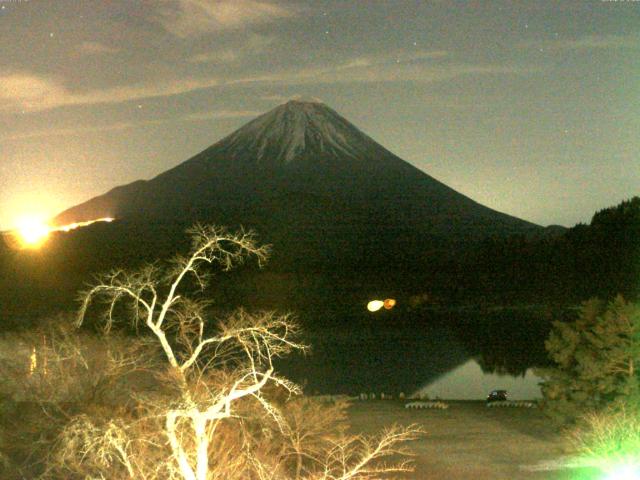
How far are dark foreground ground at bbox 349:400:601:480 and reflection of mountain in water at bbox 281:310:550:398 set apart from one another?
11.3m

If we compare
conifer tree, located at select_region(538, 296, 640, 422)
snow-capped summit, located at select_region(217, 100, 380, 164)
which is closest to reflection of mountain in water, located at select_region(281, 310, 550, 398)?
conifer tree, located at select_region(538, 296, 640, 422)

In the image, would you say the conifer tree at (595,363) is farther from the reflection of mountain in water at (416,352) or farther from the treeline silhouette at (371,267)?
the treeline silhouette at (371,267)

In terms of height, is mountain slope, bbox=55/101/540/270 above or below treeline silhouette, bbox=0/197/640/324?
above

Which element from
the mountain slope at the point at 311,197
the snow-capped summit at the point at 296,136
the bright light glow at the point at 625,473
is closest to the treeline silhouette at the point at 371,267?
the mountain slope at the point at 311,197

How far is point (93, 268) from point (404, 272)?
1397 inches

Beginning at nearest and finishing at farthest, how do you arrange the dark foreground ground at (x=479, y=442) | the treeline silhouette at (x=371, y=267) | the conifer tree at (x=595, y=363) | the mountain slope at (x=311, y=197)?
the dark foreground ground at (x=479, y=442), the conifer tree at (x=595, y=363), the treeline silhouette at (x=371, y=267), the mountain slope at (x=311, y=197)

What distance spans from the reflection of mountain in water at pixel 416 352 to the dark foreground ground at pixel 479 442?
37.0 ft

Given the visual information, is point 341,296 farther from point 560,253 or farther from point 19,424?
point 19,424


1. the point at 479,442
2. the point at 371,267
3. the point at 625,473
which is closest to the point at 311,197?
the point at 371,267

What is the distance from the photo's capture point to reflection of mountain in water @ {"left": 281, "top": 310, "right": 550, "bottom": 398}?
3697cm

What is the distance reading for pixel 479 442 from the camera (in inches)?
668

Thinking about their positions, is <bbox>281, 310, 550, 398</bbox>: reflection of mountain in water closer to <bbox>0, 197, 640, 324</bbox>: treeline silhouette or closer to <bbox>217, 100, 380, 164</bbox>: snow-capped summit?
<bbox>0, 197, 640, 324</bbox>: treeline silhouette

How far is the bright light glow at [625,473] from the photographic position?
40.8 feet

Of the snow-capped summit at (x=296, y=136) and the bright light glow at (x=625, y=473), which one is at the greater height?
the snow-capped summit at (x=296, y=136)
